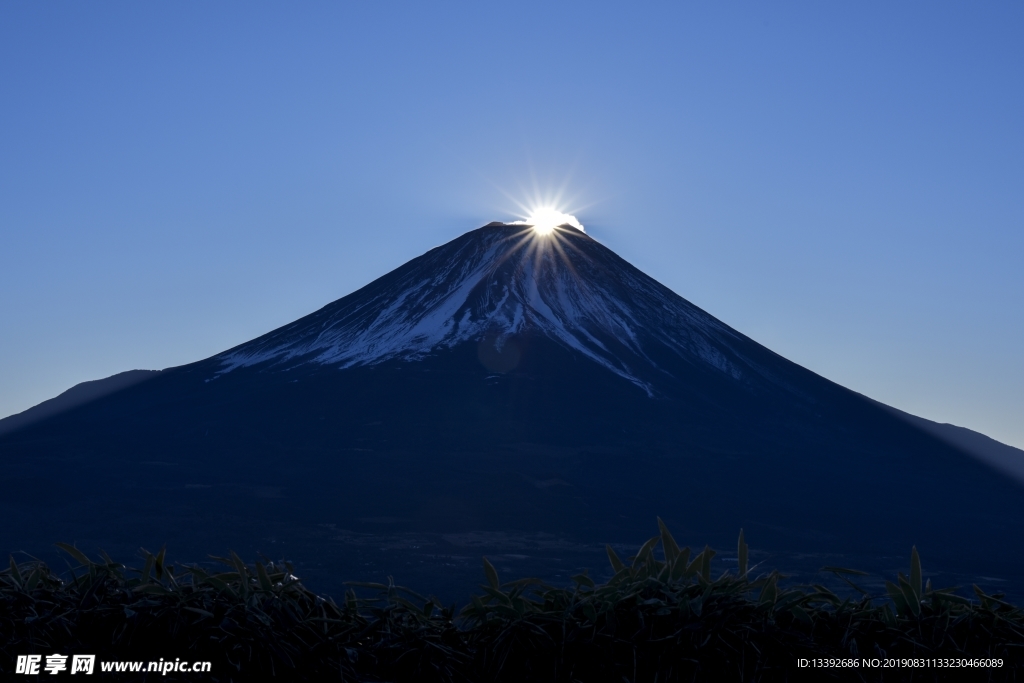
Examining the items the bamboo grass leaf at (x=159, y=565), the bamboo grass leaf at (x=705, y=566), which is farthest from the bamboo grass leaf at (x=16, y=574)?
the bamboo grass leaf at (x=705, y=566)

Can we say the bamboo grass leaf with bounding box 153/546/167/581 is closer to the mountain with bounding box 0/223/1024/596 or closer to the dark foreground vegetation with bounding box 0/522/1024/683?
the dark foreground vegetation with bounding box 0/522/1024/683

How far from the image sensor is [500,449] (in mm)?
122625

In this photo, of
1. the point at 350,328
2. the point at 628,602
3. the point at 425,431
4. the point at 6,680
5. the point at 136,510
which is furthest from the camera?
the point at 350,328

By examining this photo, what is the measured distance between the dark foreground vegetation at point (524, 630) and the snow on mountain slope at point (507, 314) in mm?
129792

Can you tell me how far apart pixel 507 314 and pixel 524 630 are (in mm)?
144129

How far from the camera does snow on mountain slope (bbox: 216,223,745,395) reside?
14462 centimetres

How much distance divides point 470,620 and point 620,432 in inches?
4800

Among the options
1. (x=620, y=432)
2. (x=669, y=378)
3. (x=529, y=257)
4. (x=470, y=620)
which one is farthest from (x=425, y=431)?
(x=470, y=620)

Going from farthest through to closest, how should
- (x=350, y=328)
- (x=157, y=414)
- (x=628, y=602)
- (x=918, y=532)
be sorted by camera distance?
1. (x=350, y=328)
2. (x=157, y=414)
3. (x=918, y=532)
4. (x=628, y=602)

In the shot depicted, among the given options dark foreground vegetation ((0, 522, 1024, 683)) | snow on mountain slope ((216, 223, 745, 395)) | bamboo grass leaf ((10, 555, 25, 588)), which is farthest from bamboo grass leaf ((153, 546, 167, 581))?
snow on mountain slope ((216, 223, 745, 395))

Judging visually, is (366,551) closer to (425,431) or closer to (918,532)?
(425,431)

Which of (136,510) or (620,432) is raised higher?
(620,432)

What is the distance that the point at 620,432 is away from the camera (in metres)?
126

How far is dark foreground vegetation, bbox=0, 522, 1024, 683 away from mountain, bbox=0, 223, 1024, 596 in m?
75.2
